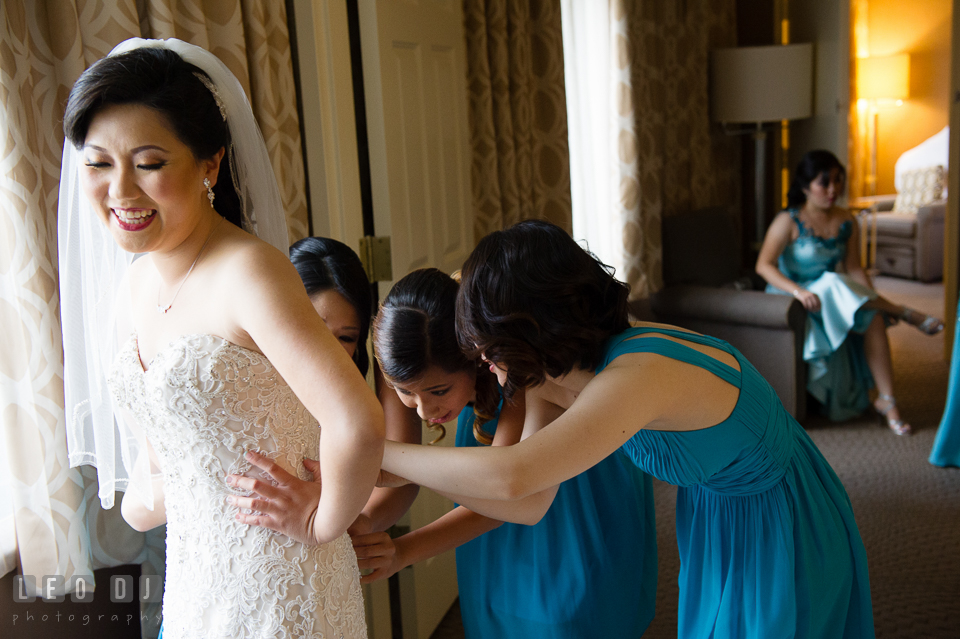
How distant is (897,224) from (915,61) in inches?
90.6

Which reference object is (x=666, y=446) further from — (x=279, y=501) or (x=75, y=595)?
(x=75, y=595)

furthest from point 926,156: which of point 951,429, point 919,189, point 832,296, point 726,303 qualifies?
point 951,429

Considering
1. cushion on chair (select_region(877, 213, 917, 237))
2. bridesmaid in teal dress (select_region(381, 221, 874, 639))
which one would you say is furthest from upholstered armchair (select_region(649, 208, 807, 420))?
cushion on chair (select_region(877, 213, 917, 237))

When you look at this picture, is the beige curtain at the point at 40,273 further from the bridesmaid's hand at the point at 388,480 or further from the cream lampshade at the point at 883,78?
the cream lampshade at the point at 883,78

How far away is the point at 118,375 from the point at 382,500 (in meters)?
0.58

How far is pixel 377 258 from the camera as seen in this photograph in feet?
7.31

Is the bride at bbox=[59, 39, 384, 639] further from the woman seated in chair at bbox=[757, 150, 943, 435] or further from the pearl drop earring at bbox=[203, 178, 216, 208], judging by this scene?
the woman seated in chair at bbox=[757, 150, 943, 435]

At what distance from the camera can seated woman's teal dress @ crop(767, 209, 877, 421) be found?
3867 mm

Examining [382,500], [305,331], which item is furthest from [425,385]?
[305,331]

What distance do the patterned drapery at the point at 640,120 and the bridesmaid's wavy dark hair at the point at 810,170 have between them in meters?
0.72

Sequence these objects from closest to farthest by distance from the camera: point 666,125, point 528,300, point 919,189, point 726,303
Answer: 1. point 528,300
2. point 726,303
3. point 666,125
4. point 919,189

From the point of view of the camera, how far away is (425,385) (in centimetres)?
143

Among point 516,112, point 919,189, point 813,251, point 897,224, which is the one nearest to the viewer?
point 516,112

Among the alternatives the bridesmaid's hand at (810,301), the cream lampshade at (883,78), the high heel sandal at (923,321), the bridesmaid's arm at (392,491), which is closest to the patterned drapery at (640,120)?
the bridesmaid's hand at (810,301)
